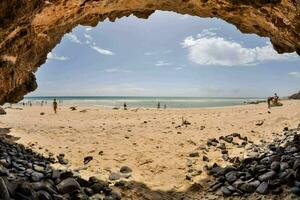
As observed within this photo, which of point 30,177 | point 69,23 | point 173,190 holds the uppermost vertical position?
point 69,23

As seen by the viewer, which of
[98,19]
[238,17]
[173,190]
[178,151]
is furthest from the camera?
[178,151]

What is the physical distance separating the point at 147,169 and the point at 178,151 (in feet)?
10.6

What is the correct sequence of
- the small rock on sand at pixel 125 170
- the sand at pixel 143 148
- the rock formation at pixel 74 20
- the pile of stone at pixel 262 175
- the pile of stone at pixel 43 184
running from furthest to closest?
the small rock on sand at pixel 125 170 < the sand at pixel 143 148 < the rock formation at pixel 74 20 < the pile of stone at pixel 262 175 < the pile of stone at pixel 43 184

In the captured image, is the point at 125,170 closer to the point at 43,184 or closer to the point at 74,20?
the point at 43,184

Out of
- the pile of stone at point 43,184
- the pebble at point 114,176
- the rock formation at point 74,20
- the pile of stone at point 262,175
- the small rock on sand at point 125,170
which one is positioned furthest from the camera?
the small rock on sand at point 125,170

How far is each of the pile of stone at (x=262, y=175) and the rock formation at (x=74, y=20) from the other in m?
4.06

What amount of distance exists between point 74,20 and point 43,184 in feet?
21.5

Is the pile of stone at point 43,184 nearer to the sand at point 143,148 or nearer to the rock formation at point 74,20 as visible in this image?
the sand at point 143,148

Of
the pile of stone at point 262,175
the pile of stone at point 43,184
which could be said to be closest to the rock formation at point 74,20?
the pile of stone at point 43,184

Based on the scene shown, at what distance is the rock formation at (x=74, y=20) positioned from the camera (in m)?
9.85

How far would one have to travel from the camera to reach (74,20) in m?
13.1

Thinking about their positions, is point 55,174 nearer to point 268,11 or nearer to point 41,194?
point 41,194

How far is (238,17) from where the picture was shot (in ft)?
42.9

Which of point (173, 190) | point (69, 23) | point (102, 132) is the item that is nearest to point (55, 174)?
point (173, 190)
